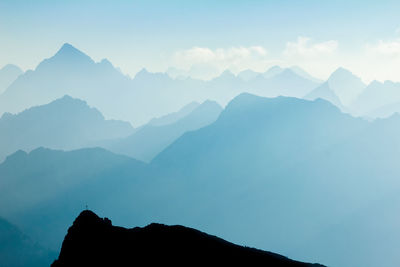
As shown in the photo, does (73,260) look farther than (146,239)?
No

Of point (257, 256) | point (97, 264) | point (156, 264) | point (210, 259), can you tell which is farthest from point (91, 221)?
point (257, 256)

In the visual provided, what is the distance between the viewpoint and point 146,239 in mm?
52562

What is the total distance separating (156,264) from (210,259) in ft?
27.2

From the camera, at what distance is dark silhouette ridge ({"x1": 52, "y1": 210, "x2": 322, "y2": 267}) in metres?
47.6

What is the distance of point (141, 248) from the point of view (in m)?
49.8

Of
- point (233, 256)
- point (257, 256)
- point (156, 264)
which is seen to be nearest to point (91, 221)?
point (156, 264)

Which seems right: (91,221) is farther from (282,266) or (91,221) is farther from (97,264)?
(282,266)

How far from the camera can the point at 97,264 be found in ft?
151

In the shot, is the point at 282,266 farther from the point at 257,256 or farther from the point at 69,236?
the point at 69,236

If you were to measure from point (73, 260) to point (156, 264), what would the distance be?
11.7 metres

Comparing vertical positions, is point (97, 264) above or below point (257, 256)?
below

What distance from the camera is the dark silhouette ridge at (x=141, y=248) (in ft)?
156

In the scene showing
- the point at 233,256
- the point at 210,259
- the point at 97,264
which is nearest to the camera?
the point at 97,264

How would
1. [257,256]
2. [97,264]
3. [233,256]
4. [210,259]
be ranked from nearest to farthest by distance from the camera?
1. [97,264]
2. [210,259]
3. [233,256]
4. [257,256]
